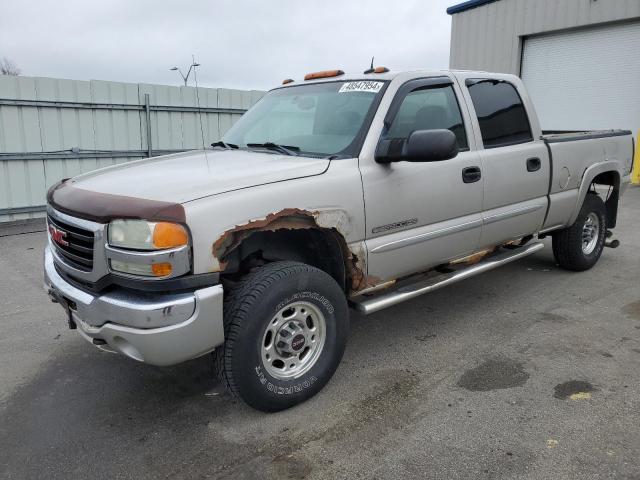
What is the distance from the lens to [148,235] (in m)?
2.45

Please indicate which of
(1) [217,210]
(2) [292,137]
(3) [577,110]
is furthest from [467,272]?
(3) [577,110]

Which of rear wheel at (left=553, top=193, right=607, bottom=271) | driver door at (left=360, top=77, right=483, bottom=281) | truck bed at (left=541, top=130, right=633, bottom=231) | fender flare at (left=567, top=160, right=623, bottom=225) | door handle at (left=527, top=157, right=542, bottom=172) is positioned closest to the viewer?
driver door at (left=360, top=77, right=483, bottom=281)

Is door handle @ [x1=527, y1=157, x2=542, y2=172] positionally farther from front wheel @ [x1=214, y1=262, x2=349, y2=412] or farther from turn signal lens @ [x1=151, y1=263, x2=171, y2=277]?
turn signal lens @ [x1=151, y1=263, x2=171, y2=277]

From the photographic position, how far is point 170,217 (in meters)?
2.43

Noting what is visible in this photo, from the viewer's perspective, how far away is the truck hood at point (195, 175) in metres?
2.67

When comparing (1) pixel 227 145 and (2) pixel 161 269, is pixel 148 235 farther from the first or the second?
(1) pixel 227 145

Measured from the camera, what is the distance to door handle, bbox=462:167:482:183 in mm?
3823

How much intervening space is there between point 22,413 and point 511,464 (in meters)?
2.70

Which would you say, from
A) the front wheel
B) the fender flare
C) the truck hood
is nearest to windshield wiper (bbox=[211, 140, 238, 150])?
the truck hood

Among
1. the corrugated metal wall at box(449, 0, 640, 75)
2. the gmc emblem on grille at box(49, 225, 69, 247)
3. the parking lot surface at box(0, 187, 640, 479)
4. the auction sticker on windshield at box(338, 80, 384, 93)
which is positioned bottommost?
the parking lot surface at box(0, 187, 640, 479)

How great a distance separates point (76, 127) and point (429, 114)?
7476mm

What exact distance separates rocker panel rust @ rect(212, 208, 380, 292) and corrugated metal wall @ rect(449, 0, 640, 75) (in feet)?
42.0

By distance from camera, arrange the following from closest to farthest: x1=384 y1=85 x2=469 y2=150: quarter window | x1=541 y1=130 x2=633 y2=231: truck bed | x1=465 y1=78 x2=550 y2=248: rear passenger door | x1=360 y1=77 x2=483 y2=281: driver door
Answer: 1. x1=360 y1=77 x2=483 y2=281: driver door
2. x1=384 y1=85 x2=469 y2=150: quarter window
3. x1=465 y1=78 x2=550 y2=248: rear passenger door
4. x1=541 y1=130 x2=633 y2=231: truck bed

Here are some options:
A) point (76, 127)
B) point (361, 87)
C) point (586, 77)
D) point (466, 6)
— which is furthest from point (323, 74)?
point (466, 6)
